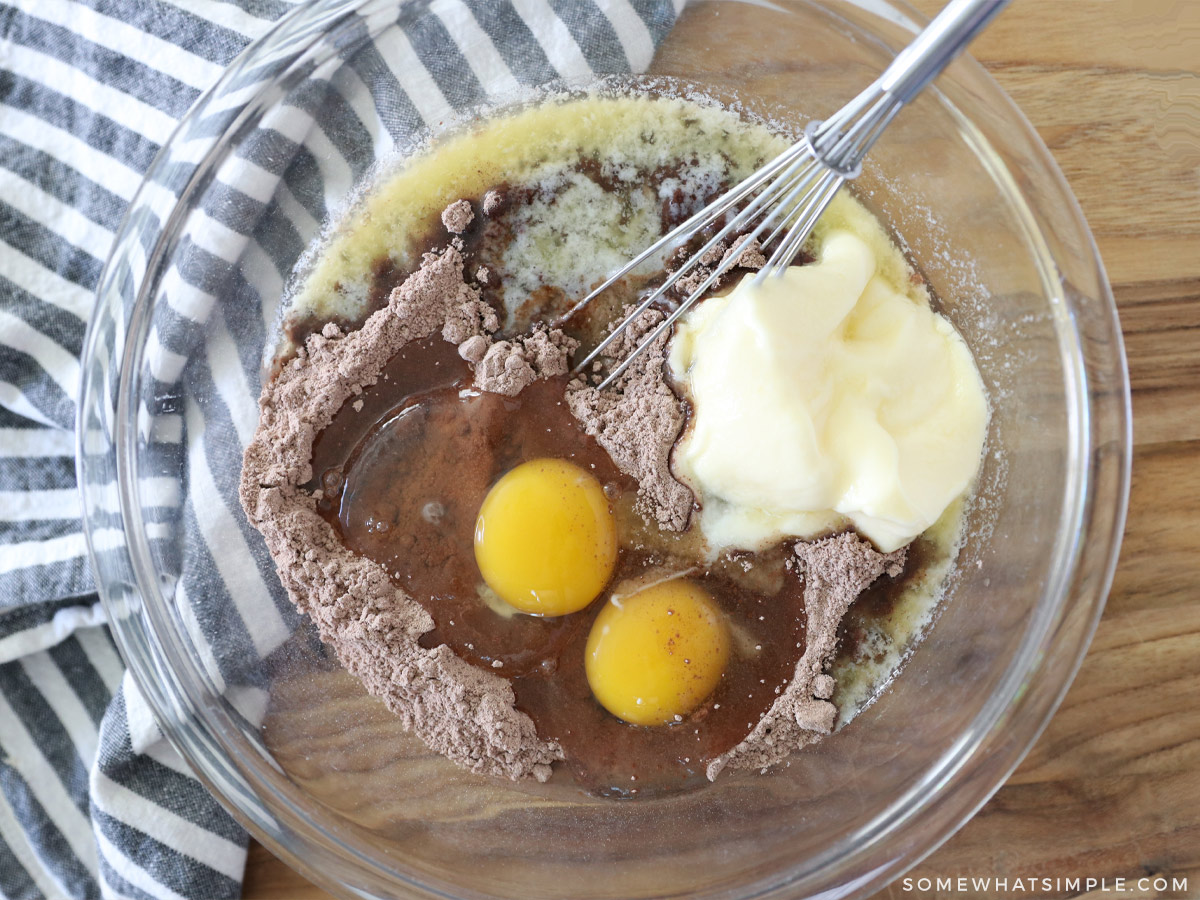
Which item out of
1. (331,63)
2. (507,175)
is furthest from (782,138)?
(331,63)

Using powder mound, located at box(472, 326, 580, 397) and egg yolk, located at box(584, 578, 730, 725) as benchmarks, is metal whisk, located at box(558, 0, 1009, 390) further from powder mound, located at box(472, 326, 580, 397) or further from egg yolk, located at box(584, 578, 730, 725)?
egg yolk, located at box(584, 578, 730, 725)

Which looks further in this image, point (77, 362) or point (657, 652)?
point (77, 362)

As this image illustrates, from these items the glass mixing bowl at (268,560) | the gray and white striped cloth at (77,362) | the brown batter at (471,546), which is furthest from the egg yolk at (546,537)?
the gray and white striped cloth at (77,362)

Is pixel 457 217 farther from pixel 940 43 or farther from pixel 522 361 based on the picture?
pixel 940 43

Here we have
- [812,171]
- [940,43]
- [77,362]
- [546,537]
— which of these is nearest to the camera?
[940,43]

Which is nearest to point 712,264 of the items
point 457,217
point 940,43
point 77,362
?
point 457,217

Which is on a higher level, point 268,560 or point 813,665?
point 268,560

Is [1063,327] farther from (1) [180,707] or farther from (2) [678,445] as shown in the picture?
(1) [180,707]
